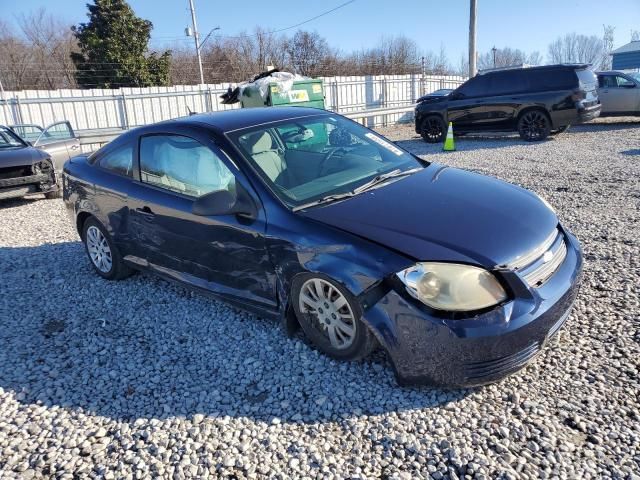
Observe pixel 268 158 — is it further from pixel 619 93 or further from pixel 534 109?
pixel 619 93

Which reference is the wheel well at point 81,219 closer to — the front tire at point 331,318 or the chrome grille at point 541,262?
the front tire at point 331,318

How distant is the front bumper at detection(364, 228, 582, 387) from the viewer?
8.36 feet

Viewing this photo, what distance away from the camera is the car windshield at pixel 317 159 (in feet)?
11.3

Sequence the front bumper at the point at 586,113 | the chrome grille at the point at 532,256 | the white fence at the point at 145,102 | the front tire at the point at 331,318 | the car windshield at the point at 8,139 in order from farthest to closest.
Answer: the white fence at the point at 145,102, the front bumper at the point at 586,113, the car windshield at the point at 8,139, the front tire at the point at 331,318, the chrome grille at the point at 532,256

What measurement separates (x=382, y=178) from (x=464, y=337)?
1476mm

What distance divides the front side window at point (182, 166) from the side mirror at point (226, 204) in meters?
0.14

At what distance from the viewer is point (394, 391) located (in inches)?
114

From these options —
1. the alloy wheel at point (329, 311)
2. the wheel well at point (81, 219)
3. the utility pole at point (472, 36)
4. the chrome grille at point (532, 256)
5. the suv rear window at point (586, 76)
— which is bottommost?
the alloy wheel at point (329, 311)

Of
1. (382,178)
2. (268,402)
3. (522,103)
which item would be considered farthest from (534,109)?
(268,402)

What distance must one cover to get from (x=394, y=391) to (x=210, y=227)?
1.67m

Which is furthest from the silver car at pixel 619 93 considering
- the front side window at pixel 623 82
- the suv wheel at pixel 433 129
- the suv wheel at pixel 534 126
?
the suv wheel at pixel 433 129

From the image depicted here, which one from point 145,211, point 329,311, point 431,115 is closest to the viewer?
point 329,311

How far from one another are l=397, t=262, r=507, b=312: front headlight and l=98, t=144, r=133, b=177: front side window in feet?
9.41

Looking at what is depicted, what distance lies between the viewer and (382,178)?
3.65 meters
